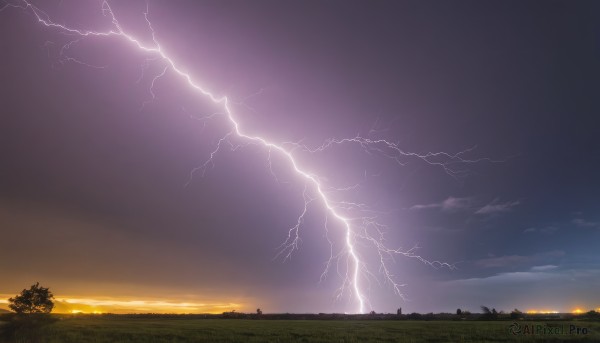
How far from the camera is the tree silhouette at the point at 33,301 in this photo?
29.7m

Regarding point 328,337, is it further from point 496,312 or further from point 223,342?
point 496,312

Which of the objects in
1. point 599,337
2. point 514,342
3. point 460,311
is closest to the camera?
point 514,342

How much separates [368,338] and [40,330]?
1736cm

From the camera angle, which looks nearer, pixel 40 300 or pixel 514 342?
pixel 514 342

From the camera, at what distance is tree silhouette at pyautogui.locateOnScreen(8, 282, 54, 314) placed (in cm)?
2970

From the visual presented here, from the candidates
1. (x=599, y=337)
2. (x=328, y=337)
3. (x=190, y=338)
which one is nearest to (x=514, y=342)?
(x=599, y=337)

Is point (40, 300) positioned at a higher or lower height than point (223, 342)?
higher

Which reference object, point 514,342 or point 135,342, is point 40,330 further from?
point 514,342

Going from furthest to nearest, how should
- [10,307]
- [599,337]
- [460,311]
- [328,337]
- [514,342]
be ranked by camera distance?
[460,311] → [10,307] → [328,337] → [599,337] → [514,342]

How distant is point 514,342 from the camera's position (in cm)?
1883

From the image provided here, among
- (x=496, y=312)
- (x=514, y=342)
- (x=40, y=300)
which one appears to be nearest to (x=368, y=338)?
(x=514, y=342)

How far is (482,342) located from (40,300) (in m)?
28.8

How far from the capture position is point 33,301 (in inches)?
1174

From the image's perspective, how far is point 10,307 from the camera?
29828 millimetres
